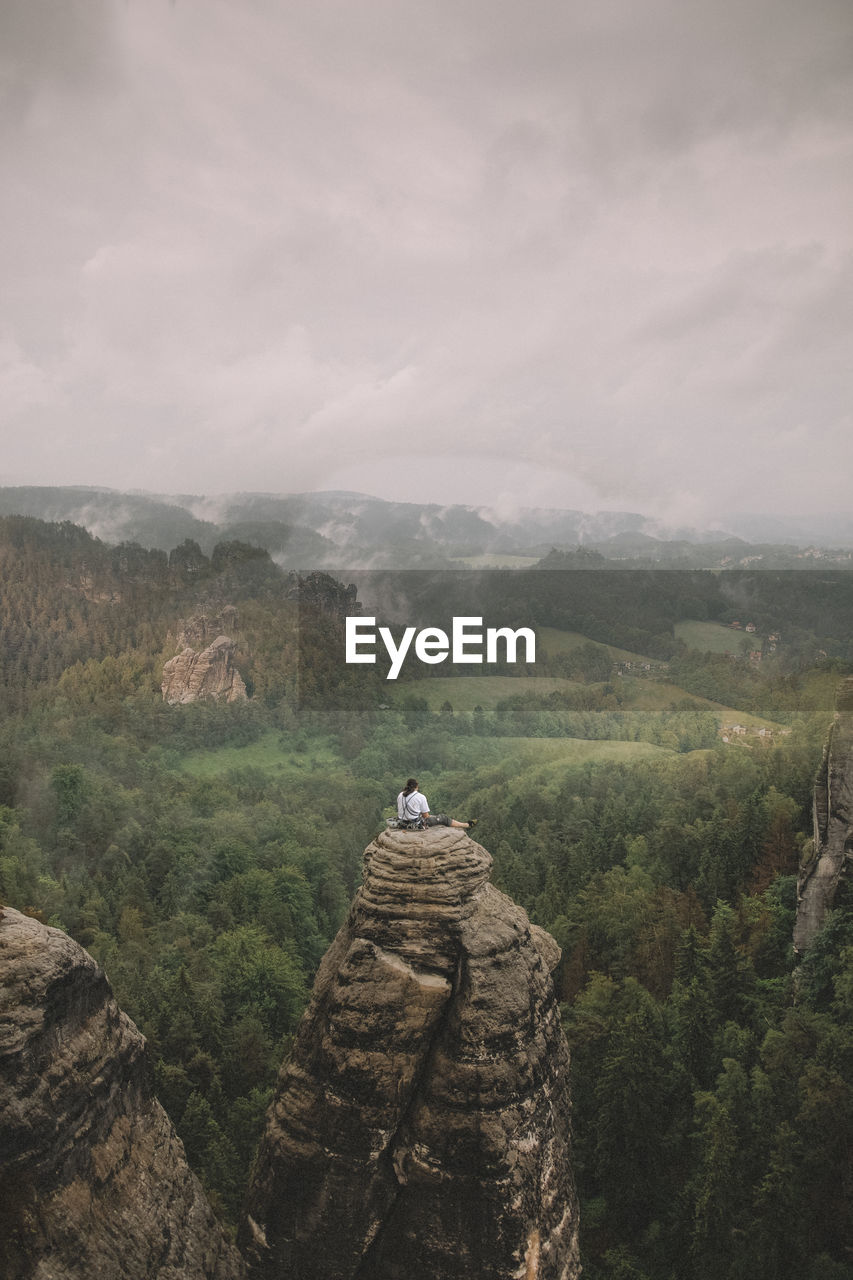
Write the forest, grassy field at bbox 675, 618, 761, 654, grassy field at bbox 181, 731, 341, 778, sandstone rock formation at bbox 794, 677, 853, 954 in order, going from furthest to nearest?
grassy field at bbox 675, 618, 761, 654, grassy field at bbox 181, 731, 341, 778, sandstone rock formation at bbox 794, 677, 853, 954, the forest

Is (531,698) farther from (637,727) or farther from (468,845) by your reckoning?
(468,845)

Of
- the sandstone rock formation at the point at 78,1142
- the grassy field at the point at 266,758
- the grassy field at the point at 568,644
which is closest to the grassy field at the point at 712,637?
the grassy field at the point at 568,644

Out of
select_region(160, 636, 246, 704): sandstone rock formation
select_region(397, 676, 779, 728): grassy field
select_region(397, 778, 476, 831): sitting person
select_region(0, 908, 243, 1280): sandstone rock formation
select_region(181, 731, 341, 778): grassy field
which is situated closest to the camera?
select_region(0, 908, 243, 1280): sandstone rock formation

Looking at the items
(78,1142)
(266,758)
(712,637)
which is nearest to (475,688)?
(266,758)

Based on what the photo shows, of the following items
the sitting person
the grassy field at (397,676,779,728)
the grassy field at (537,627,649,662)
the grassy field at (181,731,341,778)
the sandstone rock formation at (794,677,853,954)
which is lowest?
the grassy field at (181,731,341,778)

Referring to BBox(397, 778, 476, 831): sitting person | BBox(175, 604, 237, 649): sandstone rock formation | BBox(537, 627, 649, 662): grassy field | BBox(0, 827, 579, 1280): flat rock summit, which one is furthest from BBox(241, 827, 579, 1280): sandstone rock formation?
BBox(537, 627, 649, 662): grassy field

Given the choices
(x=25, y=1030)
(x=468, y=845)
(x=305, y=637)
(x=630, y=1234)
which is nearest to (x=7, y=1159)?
(x=25, y=1030)

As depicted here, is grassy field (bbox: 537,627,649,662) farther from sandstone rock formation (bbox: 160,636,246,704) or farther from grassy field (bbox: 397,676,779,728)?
sandstone rock formation (bbox: 160,636,246,704)

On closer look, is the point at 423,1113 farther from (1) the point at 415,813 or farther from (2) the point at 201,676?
(2) the point at 201,676
